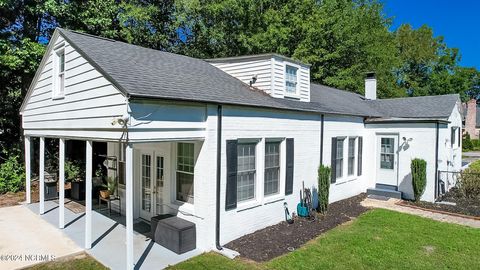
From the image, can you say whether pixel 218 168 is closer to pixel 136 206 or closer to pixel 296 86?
pixel 136 206

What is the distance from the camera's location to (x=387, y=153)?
13.7 meters

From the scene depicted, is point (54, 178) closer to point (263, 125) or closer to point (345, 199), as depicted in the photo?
point (263, 125)

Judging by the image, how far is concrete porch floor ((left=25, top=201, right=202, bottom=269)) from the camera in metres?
6.50

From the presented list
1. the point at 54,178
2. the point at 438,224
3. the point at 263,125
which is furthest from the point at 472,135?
the point at 54,178

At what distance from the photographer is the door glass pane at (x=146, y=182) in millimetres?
9039

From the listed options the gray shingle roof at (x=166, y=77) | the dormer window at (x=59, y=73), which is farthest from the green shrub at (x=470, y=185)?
the dormer window at (x=59, y=73)

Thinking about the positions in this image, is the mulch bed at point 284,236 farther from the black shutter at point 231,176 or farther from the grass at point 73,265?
the grass at point 73,265

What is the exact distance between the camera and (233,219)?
780 centimetres

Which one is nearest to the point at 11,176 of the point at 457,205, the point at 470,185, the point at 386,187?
the point at 386,187

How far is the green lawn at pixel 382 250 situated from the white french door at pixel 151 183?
2566 millimetres

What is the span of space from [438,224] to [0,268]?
11354 millimetres

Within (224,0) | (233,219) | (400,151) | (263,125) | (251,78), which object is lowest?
(233,219)

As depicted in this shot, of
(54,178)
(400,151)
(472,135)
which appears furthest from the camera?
(472,135)

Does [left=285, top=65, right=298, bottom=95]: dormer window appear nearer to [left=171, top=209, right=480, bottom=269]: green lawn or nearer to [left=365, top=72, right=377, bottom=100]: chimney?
[left=171, top=209, right=480, bottom=269]: green lawn
